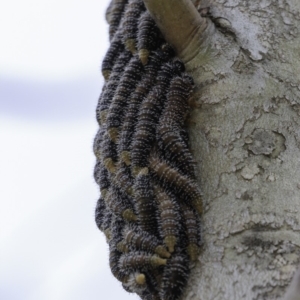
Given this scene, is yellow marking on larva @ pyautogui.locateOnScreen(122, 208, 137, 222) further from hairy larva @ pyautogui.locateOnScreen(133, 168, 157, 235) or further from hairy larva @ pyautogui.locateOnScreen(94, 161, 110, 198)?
hairy larva @ pyautogui.locateOnScreen(94, 161, 110, 198)

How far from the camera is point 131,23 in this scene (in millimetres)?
2174

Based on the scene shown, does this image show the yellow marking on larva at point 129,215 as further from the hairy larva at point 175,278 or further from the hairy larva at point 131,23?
the hairy larva at point 131,23

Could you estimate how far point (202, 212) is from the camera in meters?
1.66

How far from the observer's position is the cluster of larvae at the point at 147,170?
→ 1604 mm

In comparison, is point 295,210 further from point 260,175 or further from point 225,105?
point 225,105

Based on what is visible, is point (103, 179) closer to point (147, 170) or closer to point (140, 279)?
point (147, 170)

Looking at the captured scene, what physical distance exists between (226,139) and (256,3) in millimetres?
568

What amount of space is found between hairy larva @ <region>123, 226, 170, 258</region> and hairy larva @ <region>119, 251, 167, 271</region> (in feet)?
0.05

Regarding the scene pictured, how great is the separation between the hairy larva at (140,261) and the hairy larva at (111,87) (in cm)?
55

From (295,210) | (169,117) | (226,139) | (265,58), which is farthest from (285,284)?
(265,58)

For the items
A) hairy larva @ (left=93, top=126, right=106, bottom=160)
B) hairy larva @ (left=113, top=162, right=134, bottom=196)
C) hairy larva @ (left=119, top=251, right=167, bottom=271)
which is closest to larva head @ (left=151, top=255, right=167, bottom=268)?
hairy larva @ (left=119, top=251, right=167, bottom=271)

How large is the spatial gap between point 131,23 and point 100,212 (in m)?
0.69

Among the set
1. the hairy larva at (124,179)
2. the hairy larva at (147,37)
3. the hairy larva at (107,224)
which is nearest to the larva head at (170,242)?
the hairy larva at (124,179)

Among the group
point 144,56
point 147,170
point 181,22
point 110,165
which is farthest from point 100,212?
point 181,22
